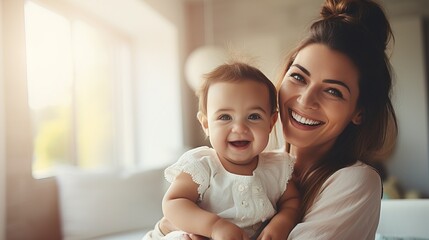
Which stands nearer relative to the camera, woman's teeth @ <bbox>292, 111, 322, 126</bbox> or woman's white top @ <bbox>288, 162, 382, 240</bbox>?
woman's white top @ <bbox>288, 162, 382, 240</bbox>

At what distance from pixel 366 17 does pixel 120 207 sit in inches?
49.4

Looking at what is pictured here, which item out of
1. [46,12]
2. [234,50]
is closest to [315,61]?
[234,50]

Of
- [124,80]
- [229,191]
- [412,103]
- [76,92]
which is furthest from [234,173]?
[412,103]

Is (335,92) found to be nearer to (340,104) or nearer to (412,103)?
(340,104)

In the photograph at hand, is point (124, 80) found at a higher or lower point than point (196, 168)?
higher

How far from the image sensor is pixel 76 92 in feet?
6.00

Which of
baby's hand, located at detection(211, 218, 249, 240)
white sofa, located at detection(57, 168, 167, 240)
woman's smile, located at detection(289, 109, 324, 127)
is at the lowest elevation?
white sofa, located at detection(57, 168, 167, 240)

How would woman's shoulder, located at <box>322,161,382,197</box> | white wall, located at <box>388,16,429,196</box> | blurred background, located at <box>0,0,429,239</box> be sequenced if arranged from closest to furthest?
woman's shoulder, located at <box>322,161,382,197</box> → blurred background, located at <box>0,0,429,239</box> → white wall, located at <box>388,16,429,196</box>

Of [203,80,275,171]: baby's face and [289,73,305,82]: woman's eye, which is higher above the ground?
[289,73,305,82]: woman's eye

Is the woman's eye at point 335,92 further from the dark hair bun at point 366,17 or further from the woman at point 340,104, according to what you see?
the dark hair bun at point 366,17

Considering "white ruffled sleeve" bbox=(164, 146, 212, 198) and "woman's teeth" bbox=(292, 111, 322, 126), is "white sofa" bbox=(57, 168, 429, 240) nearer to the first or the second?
"woman's teeth" bbox=(292, 111, 322, 126)

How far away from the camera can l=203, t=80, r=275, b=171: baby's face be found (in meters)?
0.69

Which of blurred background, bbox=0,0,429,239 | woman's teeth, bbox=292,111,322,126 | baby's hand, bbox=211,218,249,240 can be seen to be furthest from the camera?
blurred background, bbox=0,0,429,239

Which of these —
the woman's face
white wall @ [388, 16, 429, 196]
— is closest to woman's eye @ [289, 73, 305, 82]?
the woman's face
